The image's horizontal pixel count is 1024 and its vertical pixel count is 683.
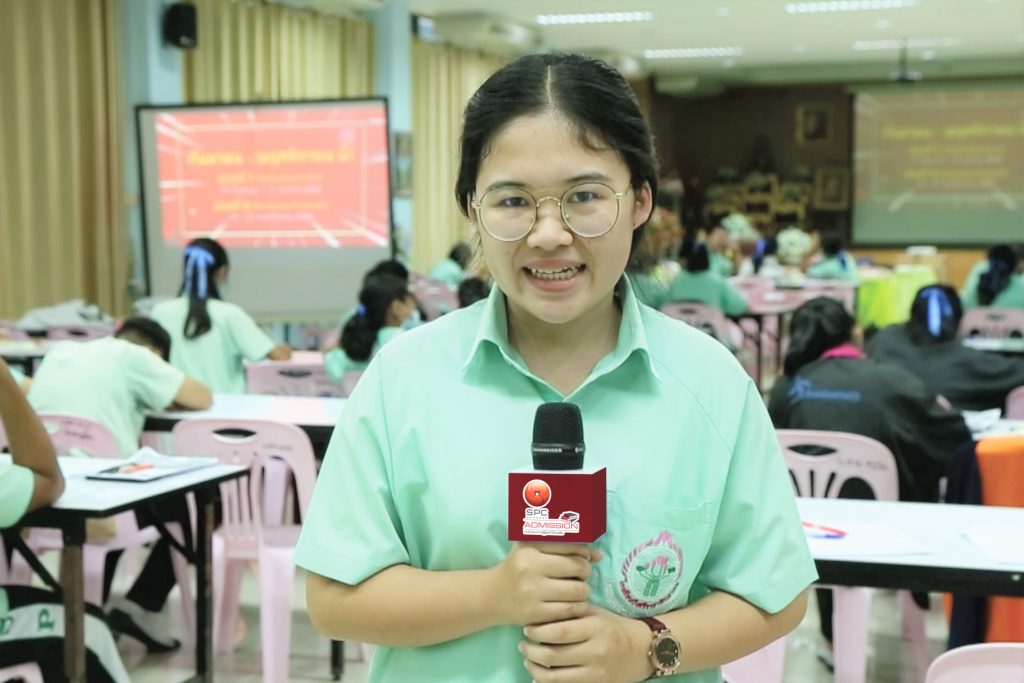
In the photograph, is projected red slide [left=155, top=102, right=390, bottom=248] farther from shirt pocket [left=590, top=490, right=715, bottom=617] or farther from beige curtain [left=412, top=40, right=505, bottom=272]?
shirt pocket [left=590, top=490, right=715, bottom=617]

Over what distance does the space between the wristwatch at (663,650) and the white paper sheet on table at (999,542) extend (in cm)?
145

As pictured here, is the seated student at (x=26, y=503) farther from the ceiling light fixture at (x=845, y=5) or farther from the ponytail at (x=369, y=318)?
the ceiling light fixture at (x=845, y=5)

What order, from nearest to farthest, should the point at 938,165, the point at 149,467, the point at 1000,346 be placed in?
the point at 149,467, the point at 1000,346, the point at 938,165

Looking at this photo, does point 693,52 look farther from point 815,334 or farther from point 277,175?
point 815,334

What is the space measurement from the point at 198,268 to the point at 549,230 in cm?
429

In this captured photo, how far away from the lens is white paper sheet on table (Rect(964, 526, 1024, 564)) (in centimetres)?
240

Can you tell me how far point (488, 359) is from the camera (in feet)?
4.07

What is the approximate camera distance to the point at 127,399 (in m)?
4.00

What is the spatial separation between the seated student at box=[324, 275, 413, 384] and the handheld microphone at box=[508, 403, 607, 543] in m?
3.88

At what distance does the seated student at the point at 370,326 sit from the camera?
494 cm

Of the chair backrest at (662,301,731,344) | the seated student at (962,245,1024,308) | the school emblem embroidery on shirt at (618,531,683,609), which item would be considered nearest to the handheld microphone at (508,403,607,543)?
the school emblem embroidery on shirt at (618,531,683,609)

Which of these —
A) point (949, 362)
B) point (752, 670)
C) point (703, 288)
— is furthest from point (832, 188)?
point (752, 670)

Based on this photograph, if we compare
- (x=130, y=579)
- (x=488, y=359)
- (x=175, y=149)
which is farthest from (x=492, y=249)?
(x=175, y=149)

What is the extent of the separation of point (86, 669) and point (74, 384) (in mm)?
1187
